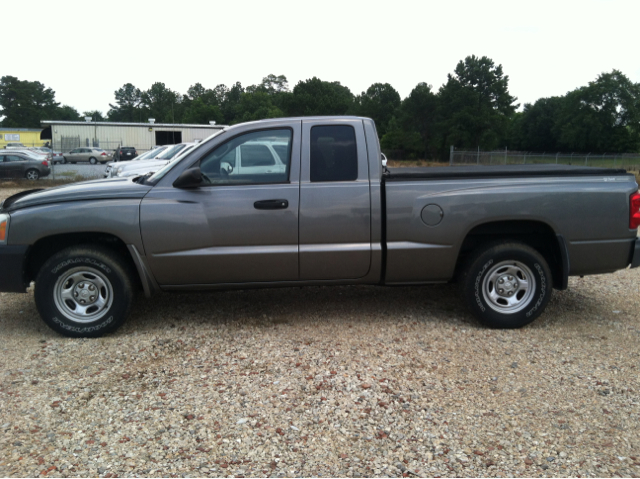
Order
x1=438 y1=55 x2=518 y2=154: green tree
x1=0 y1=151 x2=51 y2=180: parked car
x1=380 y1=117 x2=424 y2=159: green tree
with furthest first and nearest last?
x1=380 y1=117 x2=424 y2=159: green tree
x1=438 y1=55 x2=518 y2=154: green tree
x1=0 y1=151 x2=51 y2=180: parked car

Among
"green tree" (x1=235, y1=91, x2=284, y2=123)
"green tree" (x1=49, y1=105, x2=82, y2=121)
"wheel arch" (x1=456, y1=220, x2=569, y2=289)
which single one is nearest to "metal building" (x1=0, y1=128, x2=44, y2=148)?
"green tree" (x1=235, y1=91, x2=284, y2=123)

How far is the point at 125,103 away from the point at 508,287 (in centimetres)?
15739

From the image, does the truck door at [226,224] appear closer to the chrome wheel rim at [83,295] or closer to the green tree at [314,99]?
the chrome wheel rim at [83,295]

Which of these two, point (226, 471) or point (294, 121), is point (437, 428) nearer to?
point (226, 471)

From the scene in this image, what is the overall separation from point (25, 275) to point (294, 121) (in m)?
2.76

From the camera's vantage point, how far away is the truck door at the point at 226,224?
4828mm

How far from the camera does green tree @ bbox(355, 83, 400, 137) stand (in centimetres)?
10250

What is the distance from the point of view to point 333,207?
491cm

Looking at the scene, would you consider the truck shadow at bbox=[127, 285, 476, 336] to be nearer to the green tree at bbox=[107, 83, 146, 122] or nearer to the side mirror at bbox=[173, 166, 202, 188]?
the side mirror at bbox=[173, 166, 202, 188]

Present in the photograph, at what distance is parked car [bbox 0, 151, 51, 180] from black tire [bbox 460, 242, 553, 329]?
24.3 m

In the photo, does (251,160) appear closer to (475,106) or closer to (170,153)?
(170,153)

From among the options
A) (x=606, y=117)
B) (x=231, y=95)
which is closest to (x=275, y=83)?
(x=231, y=95)

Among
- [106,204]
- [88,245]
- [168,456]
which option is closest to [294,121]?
[106,204]

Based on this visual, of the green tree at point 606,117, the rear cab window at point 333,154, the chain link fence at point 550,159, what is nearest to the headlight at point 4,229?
the rear cab window at point 333,154
